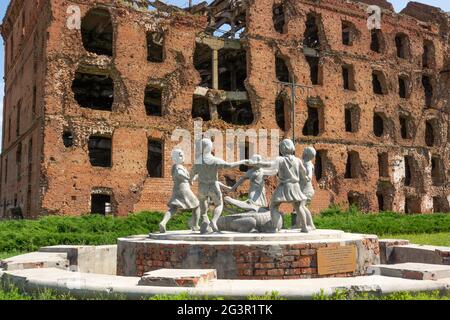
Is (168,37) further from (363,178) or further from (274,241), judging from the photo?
(274,241)

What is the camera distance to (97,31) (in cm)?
2616

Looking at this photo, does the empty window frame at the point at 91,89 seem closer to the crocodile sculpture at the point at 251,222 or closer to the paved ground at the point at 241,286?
the crocodile sculpture at the point at 251,222

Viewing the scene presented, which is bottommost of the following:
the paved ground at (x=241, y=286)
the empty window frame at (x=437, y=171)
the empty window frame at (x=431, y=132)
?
the paved ground at (x=241, y=286)

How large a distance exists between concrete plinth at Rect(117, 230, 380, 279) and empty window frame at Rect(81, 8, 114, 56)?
17.9m

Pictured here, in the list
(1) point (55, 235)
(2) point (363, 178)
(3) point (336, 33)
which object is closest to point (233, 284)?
(1) point (55, 235)

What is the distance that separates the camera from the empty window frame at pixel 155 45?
25.3 metres

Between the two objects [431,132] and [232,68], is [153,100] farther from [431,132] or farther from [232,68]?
[431,132]

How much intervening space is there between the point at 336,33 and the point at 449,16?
453 inches

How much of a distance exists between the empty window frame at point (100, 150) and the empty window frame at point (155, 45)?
5.62m

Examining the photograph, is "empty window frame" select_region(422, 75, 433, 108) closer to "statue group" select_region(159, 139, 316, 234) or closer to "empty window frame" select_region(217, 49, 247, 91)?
Result: "empty window frame" select_region(217, 49, 247, 91)

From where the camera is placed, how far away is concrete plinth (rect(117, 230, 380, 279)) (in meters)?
7.86

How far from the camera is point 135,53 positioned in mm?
23438

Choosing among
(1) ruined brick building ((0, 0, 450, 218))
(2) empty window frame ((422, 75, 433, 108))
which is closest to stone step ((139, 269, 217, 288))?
(1) ruined brick building ((0, 0, 450, 218))

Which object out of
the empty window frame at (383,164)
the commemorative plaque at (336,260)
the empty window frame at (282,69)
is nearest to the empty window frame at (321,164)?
the empty window frame at (383,164)
